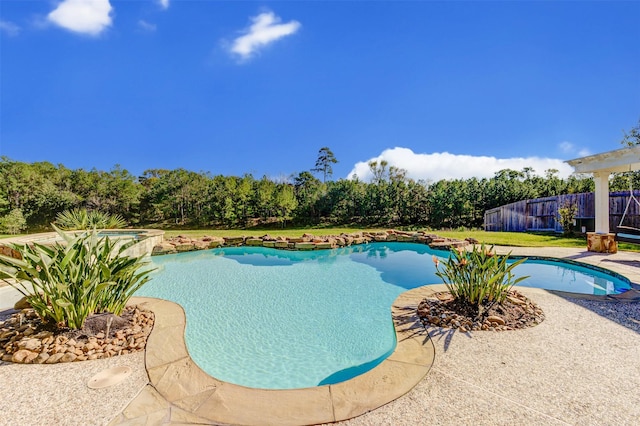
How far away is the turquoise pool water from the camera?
328cm

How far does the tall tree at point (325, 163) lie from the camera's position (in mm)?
37562

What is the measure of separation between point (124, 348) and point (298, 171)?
103 ft

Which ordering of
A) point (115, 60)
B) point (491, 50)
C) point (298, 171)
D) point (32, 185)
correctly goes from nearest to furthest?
point (491, 50) → point (115, 60) → point (32, 185) → point (298, 171)

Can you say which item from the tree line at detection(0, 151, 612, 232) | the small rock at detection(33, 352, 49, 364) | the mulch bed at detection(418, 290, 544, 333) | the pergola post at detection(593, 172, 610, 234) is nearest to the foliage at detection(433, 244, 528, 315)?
the mulch bed at detection(418, 290, 544, 333)

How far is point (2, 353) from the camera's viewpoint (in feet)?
9.53

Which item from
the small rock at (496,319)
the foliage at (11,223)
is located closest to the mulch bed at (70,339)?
the small rock at (496,319)

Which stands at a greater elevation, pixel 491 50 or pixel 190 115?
pixel 190 115

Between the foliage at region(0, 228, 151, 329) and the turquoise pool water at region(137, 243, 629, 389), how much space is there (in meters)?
1.24

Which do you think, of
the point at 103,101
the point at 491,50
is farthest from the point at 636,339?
the point at 103,101

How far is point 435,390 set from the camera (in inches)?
90.9

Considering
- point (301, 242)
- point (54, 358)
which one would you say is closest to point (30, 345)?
point (54, 358)

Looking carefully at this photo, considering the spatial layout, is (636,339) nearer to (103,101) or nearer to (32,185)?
(103,101)

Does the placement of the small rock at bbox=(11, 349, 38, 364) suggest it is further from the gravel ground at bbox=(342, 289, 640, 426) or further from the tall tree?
the tall tree

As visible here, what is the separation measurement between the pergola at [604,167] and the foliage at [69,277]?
36.7 feet
